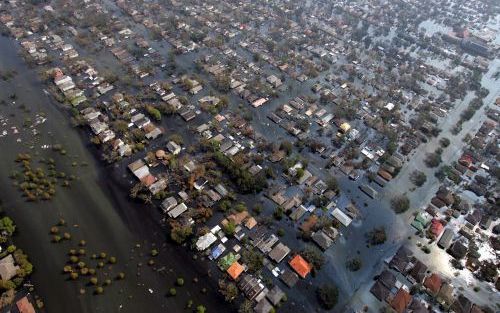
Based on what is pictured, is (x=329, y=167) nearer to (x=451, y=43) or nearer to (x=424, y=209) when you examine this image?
(x=424, y=209)

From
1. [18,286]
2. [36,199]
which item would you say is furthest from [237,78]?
[18,286]

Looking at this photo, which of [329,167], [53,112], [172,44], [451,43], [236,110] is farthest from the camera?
[451,43]

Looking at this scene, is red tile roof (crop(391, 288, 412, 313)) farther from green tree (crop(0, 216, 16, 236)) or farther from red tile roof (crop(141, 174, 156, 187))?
green tree (crop(0, 216, 16, 236))

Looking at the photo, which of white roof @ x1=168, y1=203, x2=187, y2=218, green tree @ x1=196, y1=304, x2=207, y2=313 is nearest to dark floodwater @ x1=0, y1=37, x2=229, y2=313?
green tree @ x1=196, y1=304, x2=207, y2=313

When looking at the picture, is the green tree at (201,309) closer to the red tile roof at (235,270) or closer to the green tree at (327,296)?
the red tile roof at (235,270)

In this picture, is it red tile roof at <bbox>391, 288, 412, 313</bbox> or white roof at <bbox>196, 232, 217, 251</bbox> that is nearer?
red tile roof at <bbox>391, 288, 412, 313</bbox>

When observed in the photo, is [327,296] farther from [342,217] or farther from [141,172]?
[141,172]
